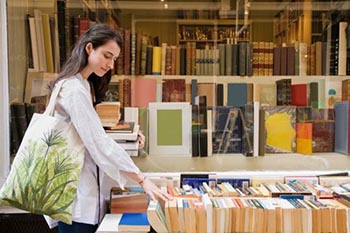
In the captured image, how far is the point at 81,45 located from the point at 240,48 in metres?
1.37

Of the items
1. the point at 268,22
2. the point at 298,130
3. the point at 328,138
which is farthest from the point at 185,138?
the point at 268,22

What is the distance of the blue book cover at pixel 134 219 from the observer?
4.49 feet

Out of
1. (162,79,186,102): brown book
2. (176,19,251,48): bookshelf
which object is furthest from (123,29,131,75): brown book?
(176,19,251,48): bookshelf

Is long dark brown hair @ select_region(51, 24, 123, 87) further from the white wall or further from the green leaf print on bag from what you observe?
the white wall

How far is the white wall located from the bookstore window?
0.12 ft

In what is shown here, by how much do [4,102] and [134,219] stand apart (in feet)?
3.04

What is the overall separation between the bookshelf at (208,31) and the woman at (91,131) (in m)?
1.45

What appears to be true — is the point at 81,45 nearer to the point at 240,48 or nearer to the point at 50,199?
the point at 50,199

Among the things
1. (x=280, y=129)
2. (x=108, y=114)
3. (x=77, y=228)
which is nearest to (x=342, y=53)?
(x=280, y=129)

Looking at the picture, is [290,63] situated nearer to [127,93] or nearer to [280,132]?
[280,132]

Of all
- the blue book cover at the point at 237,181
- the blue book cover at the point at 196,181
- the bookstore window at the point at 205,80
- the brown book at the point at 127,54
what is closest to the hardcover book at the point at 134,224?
the blue book cover at the point at 196,181

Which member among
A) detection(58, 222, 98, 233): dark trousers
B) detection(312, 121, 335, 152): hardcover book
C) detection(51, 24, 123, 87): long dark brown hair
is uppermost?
detection(51, 24, 123, 87): long dark brown hair

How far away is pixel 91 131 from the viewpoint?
129 centimetres

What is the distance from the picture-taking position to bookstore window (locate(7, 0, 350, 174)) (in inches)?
82.2
